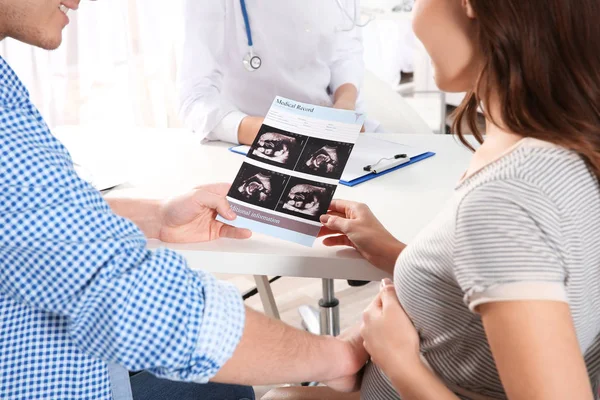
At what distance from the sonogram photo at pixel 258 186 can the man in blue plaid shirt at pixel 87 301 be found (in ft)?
1.18

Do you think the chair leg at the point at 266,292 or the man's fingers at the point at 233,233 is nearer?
the man's fingers at the point at 233,233

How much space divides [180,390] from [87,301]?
50cm

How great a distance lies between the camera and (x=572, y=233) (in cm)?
75

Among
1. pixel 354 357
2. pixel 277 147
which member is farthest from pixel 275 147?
pixel 354 357

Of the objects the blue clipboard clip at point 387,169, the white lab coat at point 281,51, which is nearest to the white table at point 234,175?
the blue clipboard clip at point 387,169

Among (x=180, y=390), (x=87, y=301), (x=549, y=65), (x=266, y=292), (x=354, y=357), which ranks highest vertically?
(x=549, y=65)

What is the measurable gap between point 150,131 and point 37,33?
77 cm

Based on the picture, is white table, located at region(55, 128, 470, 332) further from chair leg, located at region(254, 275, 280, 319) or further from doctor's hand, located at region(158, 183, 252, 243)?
chair leg, located at region(254, 275, 280, 319)

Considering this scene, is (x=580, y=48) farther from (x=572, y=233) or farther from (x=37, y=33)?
(x=37, y=33)

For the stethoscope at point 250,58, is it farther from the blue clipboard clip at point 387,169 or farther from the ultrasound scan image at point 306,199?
the ultrasound scan image at point 306,199

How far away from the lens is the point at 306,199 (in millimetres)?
1219

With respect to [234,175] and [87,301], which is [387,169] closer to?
[234,175]

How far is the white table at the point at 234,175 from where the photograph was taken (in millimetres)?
1137

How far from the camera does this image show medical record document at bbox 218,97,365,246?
121 cm
